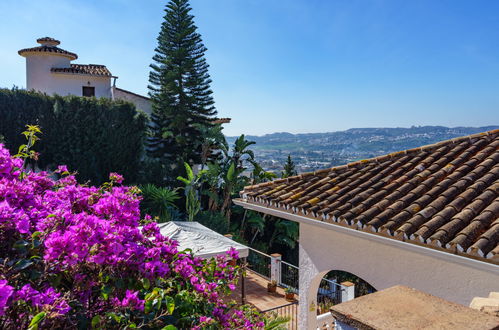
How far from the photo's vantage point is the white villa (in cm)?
2214

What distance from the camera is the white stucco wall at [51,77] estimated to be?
72.7 ft

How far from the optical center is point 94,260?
5.20 ft

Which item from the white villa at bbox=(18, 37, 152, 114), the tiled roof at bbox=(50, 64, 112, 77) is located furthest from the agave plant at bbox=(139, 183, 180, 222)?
the tiled roof at bbox=(50, 64, 112, 77)

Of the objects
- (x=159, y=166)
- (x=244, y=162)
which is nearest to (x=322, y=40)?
(x=244, y=162)

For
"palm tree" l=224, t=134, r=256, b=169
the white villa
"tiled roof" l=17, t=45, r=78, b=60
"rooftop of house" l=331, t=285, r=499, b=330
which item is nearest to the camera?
"rooftop of house" l=331, t=285, r=499, b=330

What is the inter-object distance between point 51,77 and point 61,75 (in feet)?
2.14

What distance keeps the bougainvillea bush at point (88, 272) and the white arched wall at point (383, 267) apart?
3127 mm

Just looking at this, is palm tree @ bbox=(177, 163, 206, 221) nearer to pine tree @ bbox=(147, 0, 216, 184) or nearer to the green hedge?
pine tree @ bbox=(147, 0, 216, 184)

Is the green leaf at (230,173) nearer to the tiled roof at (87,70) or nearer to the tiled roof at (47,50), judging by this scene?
Answer: the tiled roof at (87,70)

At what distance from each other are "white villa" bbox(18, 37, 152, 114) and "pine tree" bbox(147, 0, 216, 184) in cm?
240

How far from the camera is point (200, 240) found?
9.41 metres

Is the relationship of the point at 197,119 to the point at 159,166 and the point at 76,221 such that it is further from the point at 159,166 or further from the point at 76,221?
the point at 76,221

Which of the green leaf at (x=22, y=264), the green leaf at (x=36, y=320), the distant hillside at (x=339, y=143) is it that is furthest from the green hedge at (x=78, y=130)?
the distant hillside at (x=339, y=143)

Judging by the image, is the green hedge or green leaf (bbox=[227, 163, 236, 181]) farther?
green leaf (bbox=[227, 163, 236, 181])
